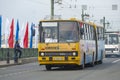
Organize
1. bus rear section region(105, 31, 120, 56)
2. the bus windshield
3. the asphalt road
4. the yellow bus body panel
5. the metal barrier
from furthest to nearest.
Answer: bus rear section region(105, 31, 120, 56) → the metal barrier → the bus windshield → the yellow bus body panel → the asphalt road

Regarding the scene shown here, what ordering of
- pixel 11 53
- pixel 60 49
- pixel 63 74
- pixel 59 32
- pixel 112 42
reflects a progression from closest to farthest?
1. pixel 63 74
2. pixel 60 49
3. pixel 59 32
4. pixel 11 53
5. pixel 112 42

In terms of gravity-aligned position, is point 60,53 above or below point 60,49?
below

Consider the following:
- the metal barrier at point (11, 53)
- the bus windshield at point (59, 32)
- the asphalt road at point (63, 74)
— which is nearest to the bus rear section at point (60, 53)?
the bus windshield at point (59, 32)

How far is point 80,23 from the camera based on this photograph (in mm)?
29156

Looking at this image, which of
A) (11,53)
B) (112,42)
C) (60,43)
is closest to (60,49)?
(60,43)

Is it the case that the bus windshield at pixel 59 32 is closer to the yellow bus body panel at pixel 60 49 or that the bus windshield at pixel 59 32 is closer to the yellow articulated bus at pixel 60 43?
the yellow articulated bus at pixel 60 43

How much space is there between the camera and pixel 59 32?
28078 millimetres

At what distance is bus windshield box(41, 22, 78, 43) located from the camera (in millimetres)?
28031

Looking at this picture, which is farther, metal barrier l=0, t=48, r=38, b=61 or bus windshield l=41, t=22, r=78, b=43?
metal barrier l=0, t=48, r=38, b=61

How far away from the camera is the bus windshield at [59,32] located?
92.0ft

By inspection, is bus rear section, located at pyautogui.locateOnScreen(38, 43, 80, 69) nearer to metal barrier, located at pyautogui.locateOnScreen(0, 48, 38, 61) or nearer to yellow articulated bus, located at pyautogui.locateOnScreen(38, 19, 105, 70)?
yellow articulated bus, located at pyautogui.locateOnScreen(38, 19, 105, 70)

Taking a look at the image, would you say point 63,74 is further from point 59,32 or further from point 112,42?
point 112,42

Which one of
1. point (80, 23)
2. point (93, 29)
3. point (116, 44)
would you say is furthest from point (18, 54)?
point (116, 44)

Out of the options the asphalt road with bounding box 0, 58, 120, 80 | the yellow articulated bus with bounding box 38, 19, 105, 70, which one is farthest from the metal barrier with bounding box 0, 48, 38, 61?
the asphalt road with bounding box 0, 58, 120, 80
